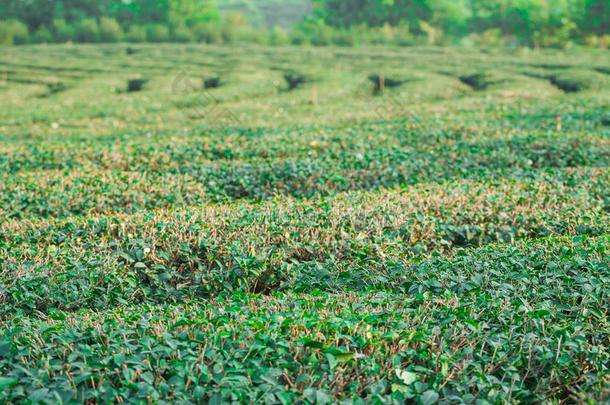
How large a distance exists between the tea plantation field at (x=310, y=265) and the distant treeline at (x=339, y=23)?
42.8 m

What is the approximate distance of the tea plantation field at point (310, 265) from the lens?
115 inches

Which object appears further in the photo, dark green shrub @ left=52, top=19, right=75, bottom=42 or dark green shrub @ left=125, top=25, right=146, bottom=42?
dark green shrub @ left=125, top=25, right=146, bottom=42

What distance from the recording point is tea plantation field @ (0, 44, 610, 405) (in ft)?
9.62

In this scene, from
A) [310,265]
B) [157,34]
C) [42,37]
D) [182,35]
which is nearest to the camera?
[310,265]

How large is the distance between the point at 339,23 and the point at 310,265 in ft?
212

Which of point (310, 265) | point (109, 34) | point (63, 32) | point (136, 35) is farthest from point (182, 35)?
point (310, 265)

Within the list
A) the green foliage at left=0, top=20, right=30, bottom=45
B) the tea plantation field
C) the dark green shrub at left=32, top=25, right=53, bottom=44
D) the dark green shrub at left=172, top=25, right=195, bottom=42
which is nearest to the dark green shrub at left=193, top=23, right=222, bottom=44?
the dark green shrub at left=172, top=25, right=195, bottom=42

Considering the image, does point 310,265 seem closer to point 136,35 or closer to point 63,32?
point 136,35

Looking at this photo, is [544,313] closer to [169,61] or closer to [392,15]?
[169,61]

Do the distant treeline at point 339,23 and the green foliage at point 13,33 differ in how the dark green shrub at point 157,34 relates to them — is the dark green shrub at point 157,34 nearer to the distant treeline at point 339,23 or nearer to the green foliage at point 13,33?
the distant treeline at point 339,23

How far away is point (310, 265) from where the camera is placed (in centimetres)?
511

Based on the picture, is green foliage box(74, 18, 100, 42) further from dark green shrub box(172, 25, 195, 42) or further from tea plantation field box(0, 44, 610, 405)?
tea plantation field box(0, 44, 610, 405)

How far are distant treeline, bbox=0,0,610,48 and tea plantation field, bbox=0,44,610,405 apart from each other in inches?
1686

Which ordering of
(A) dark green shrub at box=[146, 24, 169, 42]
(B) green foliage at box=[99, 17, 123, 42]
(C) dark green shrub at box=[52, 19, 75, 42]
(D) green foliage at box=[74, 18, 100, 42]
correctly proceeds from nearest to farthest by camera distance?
(C) dark green shrub at box=[52, 19, 75, 42]
(D) green foliage at box=[74, 18, 100, 42]
(B) green foliage at box=[99, 17, 123, 42]
(A) dark green shrub at box=[146, 24, 169, 42]
